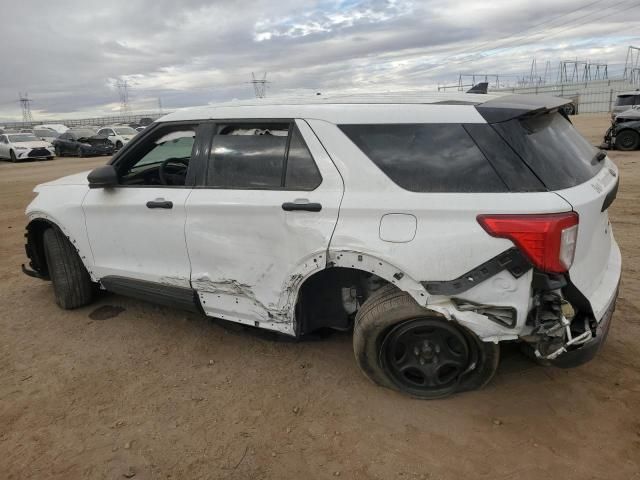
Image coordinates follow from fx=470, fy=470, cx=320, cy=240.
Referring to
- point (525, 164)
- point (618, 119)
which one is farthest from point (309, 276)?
point (618, 119)

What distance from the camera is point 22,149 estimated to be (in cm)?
2206

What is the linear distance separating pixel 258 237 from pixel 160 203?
2.72ft

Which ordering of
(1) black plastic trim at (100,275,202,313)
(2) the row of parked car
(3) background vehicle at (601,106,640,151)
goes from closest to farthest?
(1) black plastic trim at (100,275,202,313) < (3) background vehicle at (601,106,640,151) < (2) the row of parked car

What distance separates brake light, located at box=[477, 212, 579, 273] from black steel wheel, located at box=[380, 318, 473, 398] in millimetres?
606

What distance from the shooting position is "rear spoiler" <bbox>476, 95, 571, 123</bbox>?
7.98 ft

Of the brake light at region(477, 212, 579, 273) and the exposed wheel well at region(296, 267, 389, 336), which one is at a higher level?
the brake light at region(477, 212, 579, 273)

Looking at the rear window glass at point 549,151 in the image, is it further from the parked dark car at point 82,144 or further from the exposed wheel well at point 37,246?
the parked dark car at point 82,144

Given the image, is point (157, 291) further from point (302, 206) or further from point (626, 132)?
point (626, 132)

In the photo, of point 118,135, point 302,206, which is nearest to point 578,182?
point 302,206

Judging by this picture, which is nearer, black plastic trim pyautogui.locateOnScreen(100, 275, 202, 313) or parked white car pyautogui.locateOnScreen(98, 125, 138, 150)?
black plastic trim pyautogui.locateOnScreen(100, 275, 202, 313)

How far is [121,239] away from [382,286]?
6.59 ft

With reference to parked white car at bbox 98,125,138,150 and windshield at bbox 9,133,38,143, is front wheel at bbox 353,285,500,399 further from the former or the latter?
windshield at bbox 9,133,38,143

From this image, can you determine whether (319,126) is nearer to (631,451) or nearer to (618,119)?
(631,451)

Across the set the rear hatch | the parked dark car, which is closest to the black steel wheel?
the rear hatch
